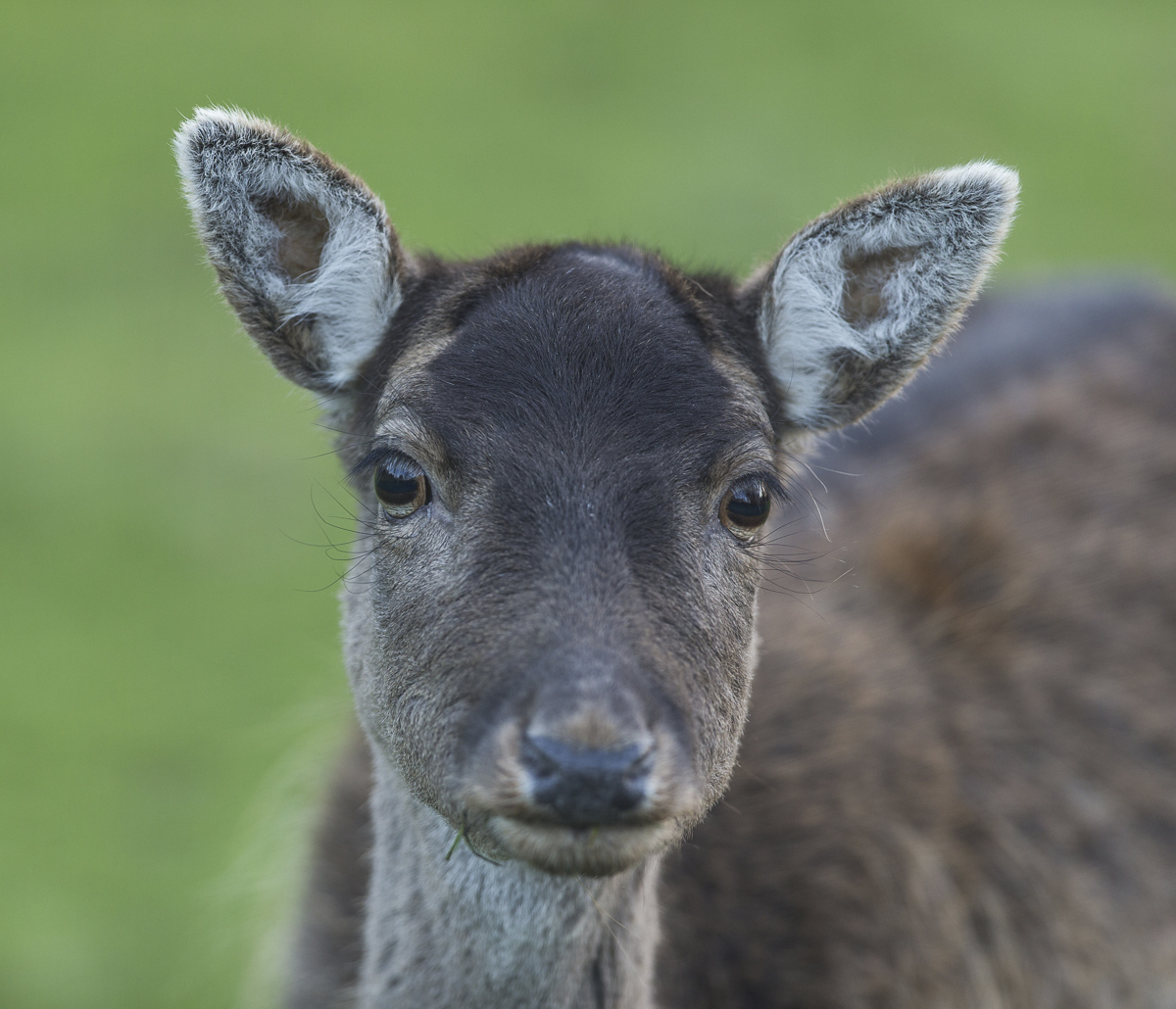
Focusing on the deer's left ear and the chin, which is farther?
the deer's left ear

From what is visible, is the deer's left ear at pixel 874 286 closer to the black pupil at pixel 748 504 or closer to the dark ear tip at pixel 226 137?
the black pupil at pixel 748 504

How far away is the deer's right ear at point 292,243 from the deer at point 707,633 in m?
0.01

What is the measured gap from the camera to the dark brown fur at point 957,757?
571 centimetres

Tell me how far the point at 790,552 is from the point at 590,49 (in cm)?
1544

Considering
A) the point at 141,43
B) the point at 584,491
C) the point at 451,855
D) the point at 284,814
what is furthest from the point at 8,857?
the point at 141,43

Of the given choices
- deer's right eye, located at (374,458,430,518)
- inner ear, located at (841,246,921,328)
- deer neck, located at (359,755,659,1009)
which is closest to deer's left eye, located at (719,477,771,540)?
inner ear, located at (841,246,921,328)

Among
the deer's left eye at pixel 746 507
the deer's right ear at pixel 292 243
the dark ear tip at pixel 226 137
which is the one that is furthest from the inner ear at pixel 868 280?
the dark ear tip at pixel 226 137

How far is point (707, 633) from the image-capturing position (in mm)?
4102

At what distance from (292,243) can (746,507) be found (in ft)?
5.97

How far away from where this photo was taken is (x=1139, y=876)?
6348 mm

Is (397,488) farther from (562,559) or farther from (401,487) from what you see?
(562,559)

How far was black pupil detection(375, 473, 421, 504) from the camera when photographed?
4.22 m

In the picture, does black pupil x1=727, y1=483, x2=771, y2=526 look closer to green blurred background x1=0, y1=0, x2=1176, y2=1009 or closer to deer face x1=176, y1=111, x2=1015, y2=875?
deer face x1=176, y1=111, x2=1015, y2=875

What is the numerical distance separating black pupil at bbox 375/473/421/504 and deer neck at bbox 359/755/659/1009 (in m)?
0.99
